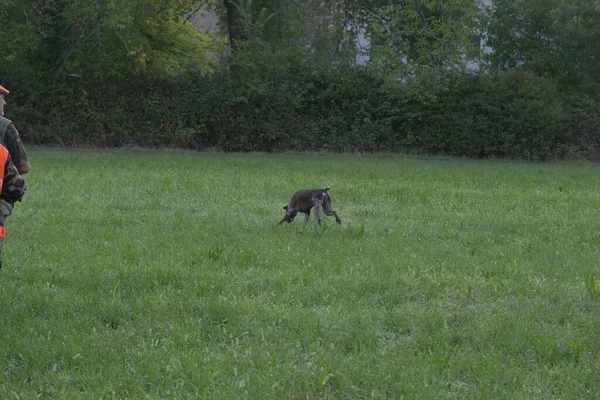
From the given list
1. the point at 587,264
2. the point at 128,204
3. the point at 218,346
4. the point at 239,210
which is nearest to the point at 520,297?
the point at 587,264

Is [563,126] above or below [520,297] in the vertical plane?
above

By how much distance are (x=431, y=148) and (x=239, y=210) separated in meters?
18.5

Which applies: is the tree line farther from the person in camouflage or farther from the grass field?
the person in camouflage

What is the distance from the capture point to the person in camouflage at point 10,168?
5.34 metres

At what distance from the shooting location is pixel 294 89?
1160 inches

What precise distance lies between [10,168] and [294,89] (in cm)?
2451

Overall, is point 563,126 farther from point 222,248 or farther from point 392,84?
point 222,248

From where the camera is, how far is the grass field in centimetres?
492

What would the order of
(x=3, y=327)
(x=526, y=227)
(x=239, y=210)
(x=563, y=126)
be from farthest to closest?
(x=563, y=126) < (x=239, y=210) < (x=526, y=227) < (x=3, y=327)

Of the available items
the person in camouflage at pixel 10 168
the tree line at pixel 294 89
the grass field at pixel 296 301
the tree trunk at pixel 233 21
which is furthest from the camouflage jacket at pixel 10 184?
the tree trunk at pixel 233 21

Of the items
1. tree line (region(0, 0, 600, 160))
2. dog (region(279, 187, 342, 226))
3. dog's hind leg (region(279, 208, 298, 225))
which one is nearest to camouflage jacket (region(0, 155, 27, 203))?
dog (region(279, 187, 342, 226))

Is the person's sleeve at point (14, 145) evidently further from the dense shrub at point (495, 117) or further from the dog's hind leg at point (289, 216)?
the dense shrub at point (495, 117)

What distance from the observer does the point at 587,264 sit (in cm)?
822

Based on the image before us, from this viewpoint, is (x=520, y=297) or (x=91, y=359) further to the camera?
(x=520, y=297)
